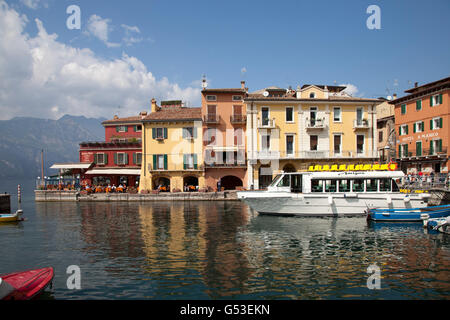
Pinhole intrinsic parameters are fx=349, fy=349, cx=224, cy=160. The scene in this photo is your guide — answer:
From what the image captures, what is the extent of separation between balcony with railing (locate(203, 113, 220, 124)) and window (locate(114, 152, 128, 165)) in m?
14.0

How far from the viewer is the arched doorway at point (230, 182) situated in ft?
159

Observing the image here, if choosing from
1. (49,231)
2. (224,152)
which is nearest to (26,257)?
(49,231)

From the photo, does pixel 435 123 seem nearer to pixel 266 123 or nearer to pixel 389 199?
pixel 389 199

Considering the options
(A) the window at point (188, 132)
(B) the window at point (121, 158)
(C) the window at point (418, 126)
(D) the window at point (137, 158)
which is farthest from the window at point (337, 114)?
(B) the window at point (121, 158)

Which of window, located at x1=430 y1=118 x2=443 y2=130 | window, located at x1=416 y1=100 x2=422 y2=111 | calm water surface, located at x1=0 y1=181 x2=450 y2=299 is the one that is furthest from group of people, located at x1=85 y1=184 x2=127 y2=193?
window, located at x1=430 y1=118 x2=443 y2=130

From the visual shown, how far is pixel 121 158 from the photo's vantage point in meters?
51.5

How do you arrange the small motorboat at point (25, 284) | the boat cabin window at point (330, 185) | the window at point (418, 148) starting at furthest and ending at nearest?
the window at point (418, 148), the boat cabin window at point (330, 185), the small motorboat at point (25, 284)

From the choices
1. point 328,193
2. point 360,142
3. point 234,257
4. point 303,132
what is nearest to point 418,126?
point 360,142

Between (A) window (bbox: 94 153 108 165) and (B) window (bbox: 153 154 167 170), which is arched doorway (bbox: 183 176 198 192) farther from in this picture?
(A) window (bbox: 94 153 108 165)

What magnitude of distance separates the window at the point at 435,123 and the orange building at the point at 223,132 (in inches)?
865

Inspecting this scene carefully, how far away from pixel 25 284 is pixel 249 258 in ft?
29.1

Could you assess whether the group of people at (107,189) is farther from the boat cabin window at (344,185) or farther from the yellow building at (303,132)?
the boat cabin window at (344,185)

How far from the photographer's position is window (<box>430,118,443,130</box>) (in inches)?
1531

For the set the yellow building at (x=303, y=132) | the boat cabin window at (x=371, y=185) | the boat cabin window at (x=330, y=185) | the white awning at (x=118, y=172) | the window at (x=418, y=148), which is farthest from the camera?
the white awning at (x=118, y=172)
